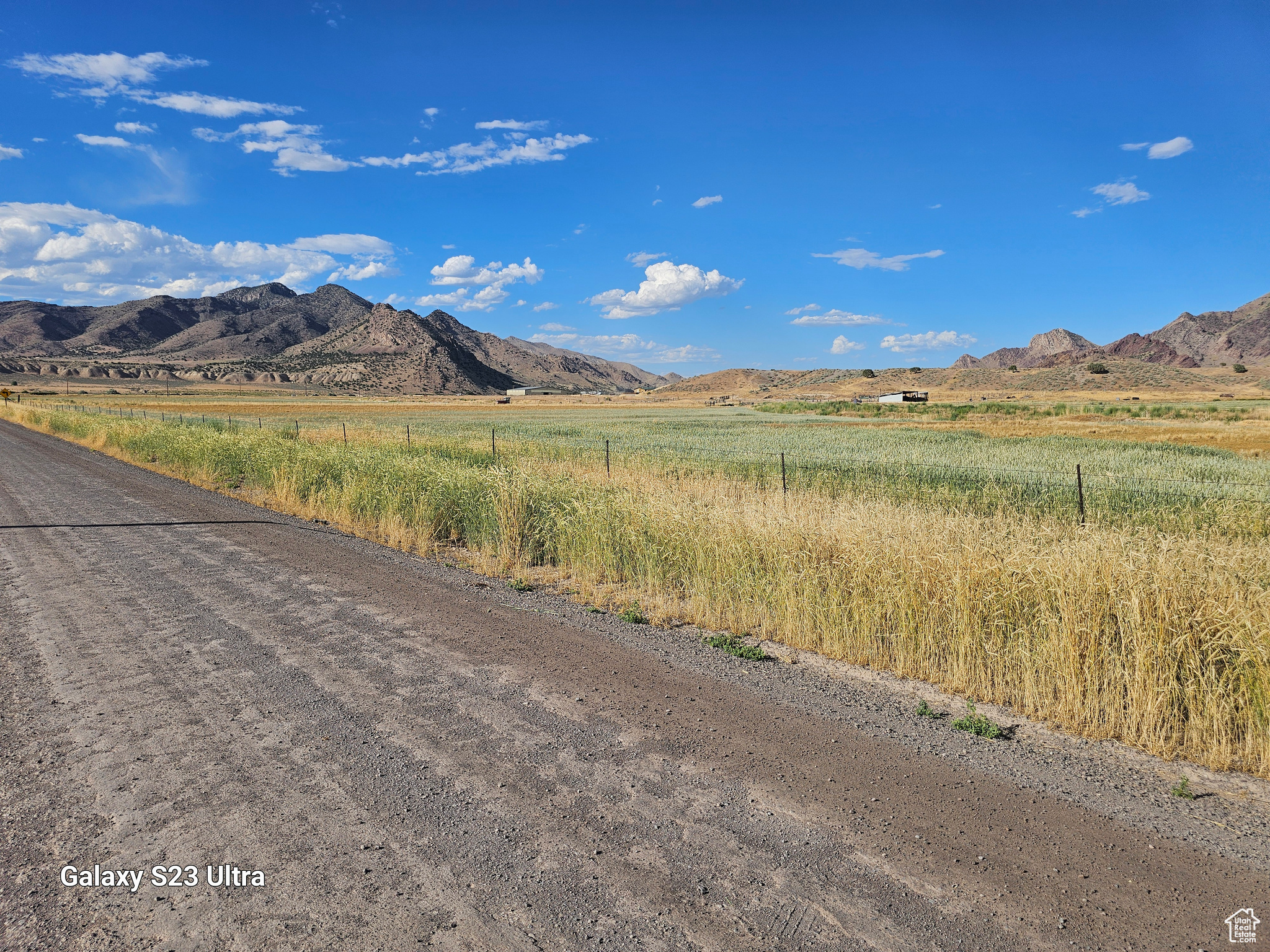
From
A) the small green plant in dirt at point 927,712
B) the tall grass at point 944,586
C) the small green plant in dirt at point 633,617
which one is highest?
the tall grass at point 944,586

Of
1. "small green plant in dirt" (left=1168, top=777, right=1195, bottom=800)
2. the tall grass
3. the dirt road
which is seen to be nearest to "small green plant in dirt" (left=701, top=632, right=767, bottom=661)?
the dirt road

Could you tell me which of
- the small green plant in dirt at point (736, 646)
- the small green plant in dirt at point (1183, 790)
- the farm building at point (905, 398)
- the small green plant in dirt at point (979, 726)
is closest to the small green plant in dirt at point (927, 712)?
the small green plant in dirt at point (979, 726)

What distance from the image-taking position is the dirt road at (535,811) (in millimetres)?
3152

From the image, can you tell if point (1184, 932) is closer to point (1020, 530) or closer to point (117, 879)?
point (117, 879)

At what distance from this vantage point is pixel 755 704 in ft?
18.3

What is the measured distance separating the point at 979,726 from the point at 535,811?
3352 millimetres

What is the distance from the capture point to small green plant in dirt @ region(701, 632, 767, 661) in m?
6.71

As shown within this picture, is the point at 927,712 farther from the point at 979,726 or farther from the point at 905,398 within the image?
the point at 905,398

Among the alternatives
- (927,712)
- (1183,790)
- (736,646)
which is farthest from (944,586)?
(1183,790)

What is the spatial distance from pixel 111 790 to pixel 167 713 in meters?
1.13

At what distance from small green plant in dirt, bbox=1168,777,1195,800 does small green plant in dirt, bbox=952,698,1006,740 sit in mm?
1008

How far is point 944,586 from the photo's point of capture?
670cm

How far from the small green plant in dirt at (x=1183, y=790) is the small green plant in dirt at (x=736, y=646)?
3.21 meters

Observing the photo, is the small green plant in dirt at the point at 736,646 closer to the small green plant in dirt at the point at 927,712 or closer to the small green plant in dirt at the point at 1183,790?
the small green plant in dirt at the point at 927,712
